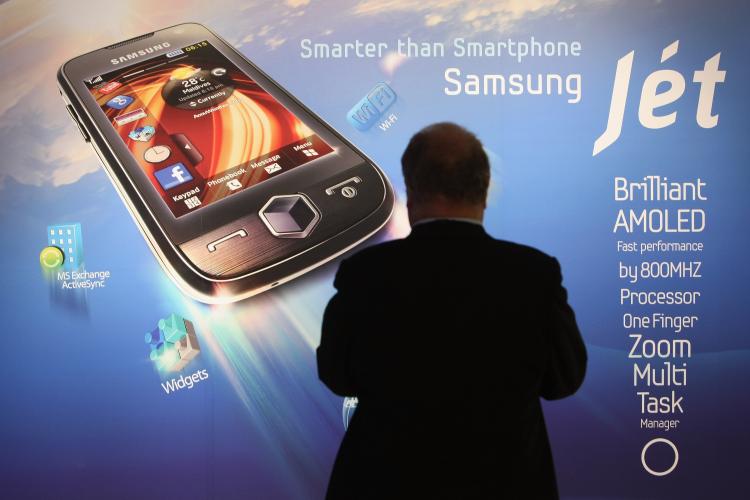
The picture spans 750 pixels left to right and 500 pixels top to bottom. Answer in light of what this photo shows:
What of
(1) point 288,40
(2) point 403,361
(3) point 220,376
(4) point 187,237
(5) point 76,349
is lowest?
(3) point 220,376

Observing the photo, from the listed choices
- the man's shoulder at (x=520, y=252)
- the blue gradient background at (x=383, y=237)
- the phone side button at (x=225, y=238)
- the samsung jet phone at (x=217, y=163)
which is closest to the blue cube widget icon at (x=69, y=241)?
the blue gradient background at (x=383, y=237)

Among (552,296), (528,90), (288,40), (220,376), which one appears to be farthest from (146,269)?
(552,296)

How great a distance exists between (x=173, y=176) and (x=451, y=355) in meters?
1.35

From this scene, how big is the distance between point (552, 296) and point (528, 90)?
1.32 metres

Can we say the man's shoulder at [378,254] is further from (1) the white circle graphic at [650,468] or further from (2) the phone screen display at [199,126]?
(1) the white circle graphic at [650,468]

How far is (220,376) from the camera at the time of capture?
95.2 inches

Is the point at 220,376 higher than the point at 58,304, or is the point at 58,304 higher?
the point at 58,304

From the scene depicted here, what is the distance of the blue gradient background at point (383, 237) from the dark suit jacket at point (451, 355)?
1.13 meters

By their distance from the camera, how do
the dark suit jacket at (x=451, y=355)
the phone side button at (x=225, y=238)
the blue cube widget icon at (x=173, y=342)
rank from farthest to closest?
1. the blue cube widget icon at (x=173, y=342)
2. the phone side button at (x=225, y=238)
3. the dark suit jacket at (x=451, y=355)

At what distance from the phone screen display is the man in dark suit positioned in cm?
110

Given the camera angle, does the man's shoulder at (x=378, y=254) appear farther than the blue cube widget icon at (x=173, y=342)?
No

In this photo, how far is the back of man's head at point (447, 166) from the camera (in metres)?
1.31

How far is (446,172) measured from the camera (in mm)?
1308

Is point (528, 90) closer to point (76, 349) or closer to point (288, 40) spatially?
point (288, 40)
